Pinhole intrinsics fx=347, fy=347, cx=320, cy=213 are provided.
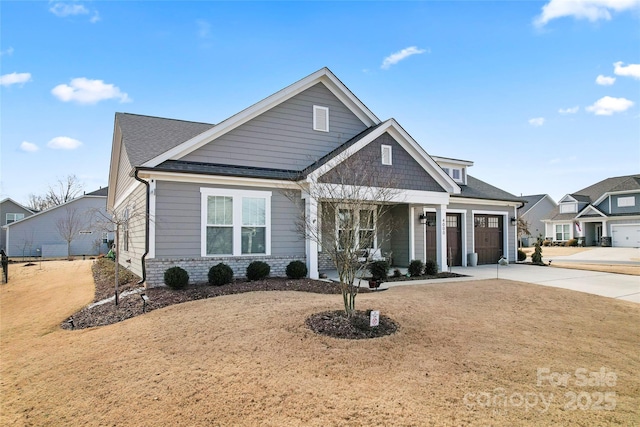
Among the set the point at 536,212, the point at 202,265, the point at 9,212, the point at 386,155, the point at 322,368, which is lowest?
the point at 322,368

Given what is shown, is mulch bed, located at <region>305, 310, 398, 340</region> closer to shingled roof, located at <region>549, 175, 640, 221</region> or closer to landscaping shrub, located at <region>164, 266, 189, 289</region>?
landscaping shrub, located at <region>164, 266, 189, 289</region>

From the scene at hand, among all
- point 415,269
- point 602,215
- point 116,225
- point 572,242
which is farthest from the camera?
point 572,242

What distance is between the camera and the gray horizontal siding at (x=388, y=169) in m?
12.0

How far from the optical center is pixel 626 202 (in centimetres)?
3506

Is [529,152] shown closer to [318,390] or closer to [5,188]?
[318,390]

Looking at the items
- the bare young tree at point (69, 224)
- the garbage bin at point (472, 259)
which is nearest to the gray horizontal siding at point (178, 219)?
the garbage bin at point (472, 259)

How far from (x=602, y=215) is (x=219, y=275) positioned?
41.2 meters

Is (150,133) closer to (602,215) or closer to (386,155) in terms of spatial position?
(386,155)

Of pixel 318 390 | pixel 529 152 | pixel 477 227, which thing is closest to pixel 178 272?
pixel 318 390

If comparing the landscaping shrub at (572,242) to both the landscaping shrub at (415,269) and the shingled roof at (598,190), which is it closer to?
the shingled roof at (598,190)

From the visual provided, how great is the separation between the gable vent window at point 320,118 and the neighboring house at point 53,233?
2573cm

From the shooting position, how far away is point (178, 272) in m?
10.1

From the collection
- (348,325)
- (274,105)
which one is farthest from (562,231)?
(348,325)

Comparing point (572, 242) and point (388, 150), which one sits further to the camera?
point (572, 242)
